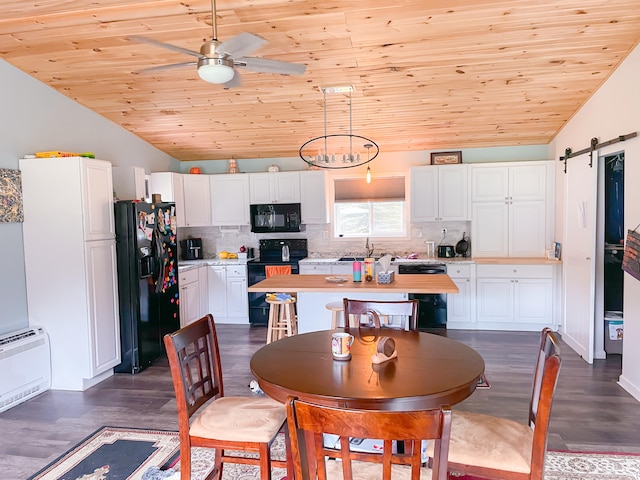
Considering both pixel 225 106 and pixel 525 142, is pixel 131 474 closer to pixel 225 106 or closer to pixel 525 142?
pixel 225 106

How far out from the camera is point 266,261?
5.89 metres

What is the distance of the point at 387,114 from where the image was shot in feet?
15.9

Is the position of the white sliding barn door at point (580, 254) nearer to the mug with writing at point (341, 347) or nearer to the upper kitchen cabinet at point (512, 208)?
the upper kitchen cabinet at point (512, 208)

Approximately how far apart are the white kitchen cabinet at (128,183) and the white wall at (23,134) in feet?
1.19

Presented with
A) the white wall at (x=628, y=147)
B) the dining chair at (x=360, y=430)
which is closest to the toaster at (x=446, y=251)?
the white wall at (x=628, y=147)

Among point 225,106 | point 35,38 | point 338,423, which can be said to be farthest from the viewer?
point 225,106

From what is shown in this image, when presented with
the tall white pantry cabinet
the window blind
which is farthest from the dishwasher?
the tall white pantry cabinet

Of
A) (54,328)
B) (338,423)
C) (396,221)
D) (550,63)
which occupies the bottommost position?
(54,328)

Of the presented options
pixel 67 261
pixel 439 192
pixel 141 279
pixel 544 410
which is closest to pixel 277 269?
pixel 141 279

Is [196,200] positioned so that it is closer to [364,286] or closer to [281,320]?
[281,320]

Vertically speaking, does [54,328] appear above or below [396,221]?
below

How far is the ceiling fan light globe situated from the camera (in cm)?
232

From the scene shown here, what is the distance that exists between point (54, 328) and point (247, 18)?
300 cm

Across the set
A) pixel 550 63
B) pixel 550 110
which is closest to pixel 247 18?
pixel 550 63
